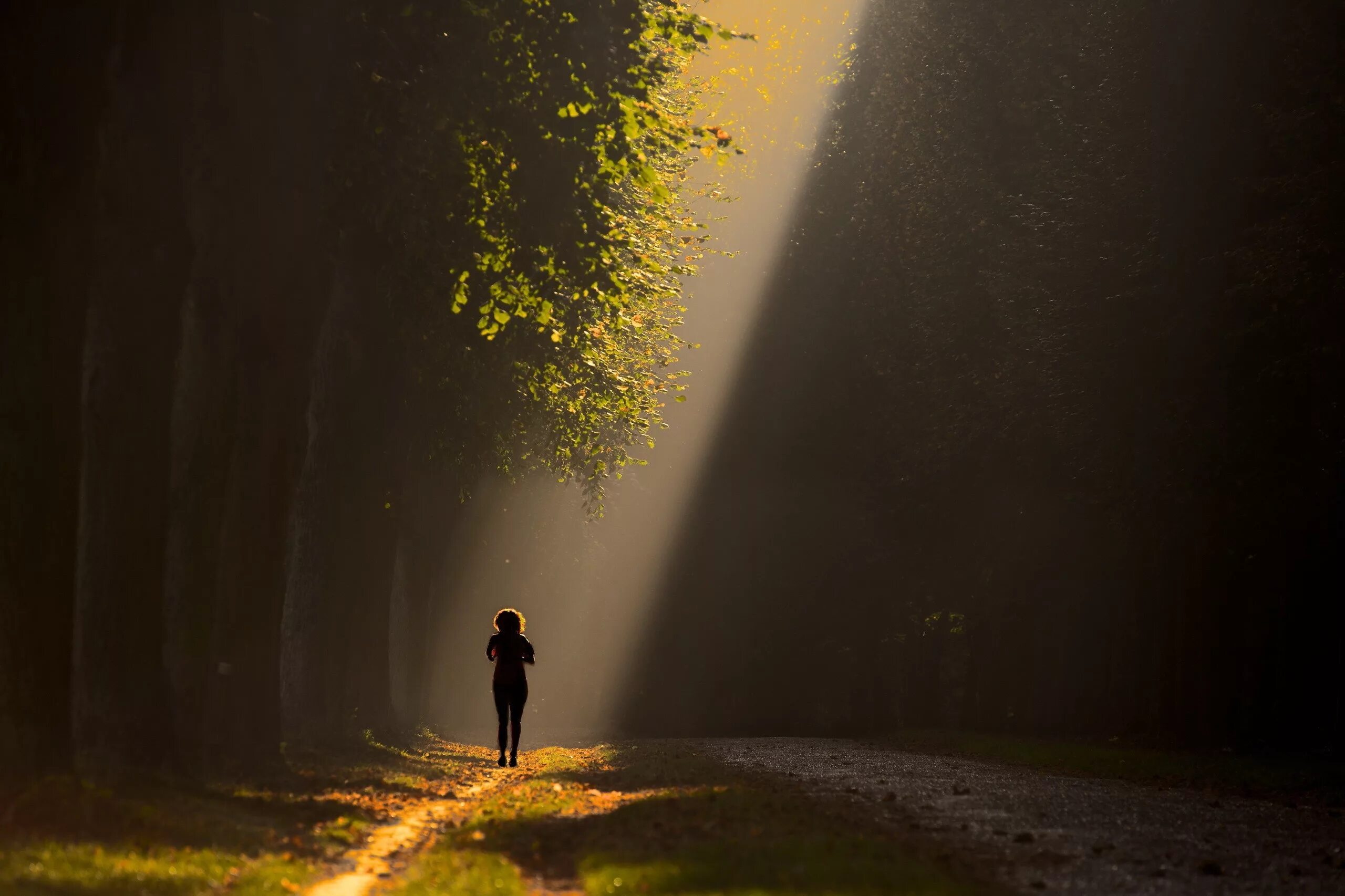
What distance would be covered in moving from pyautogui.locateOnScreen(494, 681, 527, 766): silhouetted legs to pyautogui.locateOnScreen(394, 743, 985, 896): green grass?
5260 millimetres

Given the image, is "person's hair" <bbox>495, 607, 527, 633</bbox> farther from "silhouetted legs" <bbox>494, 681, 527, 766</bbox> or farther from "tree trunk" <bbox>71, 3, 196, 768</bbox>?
"tree trunk" <bbox>71, 3, 196, 768</bbox>

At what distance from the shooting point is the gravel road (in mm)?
12148

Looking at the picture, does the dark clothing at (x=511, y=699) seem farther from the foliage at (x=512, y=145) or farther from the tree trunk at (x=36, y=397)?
the tree trunk at (x=36, y=397)

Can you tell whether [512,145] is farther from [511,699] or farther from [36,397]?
[511,699]

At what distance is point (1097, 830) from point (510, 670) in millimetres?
11646

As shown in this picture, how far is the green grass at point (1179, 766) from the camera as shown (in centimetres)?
2359

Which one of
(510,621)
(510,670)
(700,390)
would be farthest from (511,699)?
(700,390)

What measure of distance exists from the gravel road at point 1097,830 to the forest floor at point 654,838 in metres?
0.04

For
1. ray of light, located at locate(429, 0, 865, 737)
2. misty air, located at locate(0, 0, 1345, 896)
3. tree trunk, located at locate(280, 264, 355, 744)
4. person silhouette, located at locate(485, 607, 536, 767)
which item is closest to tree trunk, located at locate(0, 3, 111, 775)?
misty air, located at locate(0, 0, 1345, 896)

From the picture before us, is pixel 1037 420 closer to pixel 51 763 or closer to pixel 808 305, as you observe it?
pixel 808 305

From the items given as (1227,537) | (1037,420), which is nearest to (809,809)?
(1227,537)

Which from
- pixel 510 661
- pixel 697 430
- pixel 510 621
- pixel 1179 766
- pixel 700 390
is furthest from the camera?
pixel 697 430

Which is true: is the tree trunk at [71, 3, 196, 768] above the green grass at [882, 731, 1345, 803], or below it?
above

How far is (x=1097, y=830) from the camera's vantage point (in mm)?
15398
